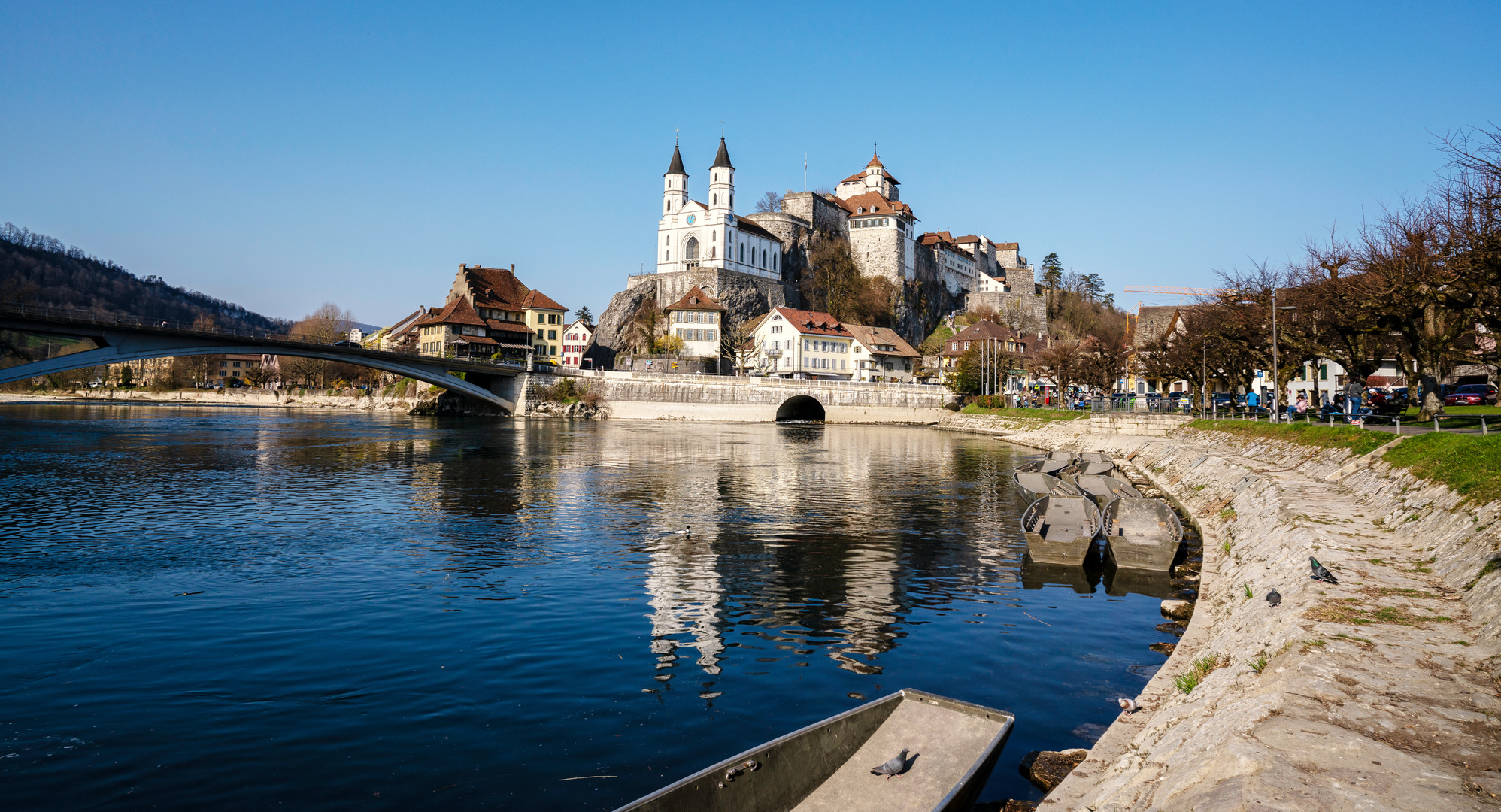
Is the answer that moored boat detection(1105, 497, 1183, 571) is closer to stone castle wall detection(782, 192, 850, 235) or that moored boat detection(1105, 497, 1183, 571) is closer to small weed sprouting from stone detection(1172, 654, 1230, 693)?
small weed sprouting from stone detection(1172, 654, 1230, 693)

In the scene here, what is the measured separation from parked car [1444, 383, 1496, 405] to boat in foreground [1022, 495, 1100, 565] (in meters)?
33.8

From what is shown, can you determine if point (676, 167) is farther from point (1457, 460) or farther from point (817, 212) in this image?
point (1457, 460)

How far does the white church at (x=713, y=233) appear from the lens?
139 m

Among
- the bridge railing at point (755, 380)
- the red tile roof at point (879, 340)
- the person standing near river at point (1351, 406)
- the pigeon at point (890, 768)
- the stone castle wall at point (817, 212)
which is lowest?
the pigeon at point (890, 768)

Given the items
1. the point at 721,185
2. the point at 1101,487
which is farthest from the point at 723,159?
the point at 1101,487

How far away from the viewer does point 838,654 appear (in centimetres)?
1432

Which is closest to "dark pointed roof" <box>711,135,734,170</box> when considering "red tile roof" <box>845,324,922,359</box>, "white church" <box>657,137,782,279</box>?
"white church" <box>657,137,782,279</box>

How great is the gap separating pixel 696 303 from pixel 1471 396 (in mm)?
95234

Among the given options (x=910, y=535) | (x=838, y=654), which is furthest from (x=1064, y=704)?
(x=910, y=535)

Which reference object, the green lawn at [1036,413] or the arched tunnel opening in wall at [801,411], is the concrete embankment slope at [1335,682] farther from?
the arched tunnel opening in wall at [801,411]

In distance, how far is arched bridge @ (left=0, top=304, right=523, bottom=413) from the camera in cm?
5806

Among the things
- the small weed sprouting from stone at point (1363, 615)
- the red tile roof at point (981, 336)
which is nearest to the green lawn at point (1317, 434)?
the small weed sprouting from stone at point (1363, 615)

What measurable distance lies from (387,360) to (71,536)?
64.1 meters

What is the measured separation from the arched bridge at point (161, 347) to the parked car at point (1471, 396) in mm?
83980
